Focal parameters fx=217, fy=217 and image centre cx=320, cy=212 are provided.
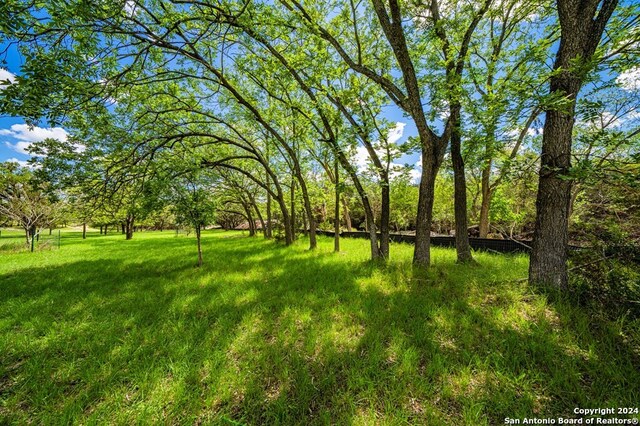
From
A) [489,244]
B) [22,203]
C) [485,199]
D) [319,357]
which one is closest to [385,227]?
[319,357]

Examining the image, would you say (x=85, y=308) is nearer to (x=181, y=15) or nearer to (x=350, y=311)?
(x=350, y=311)

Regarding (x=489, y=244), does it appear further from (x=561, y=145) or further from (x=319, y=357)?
(x=319, y=357)

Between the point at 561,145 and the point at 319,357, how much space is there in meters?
5.29

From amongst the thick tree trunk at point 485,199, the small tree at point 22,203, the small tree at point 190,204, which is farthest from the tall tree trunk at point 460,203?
the small tree at point 22,203

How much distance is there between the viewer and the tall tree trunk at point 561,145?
367 centimetres

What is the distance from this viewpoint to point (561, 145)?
3.77 meters

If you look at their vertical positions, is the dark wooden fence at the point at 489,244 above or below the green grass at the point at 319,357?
above

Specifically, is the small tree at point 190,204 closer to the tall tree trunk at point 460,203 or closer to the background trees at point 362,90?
the background trees at point 362,90

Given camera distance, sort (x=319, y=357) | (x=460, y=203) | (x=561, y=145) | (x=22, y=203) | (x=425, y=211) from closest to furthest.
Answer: (x=319, y=357)
(x=561, y=145)
(x=425, y=211)
(x=460, y=203)
(x=22, y=203)

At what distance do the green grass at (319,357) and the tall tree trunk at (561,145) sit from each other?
2.38 feet

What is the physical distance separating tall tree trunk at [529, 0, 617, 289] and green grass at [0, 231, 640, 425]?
724 mm

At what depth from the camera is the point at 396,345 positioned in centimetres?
297

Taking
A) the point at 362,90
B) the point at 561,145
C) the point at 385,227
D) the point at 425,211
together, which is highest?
the point at 362,90

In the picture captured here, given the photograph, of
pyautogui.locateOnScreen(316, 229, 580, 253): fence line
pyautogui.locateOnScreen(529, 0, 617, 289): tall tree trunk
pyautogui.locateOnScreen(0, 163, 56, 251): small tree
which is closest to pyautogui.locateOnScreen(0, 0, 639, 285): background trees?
pyautogui.locateOnScreen(529, 0, 617, 289): tall tree trunk
